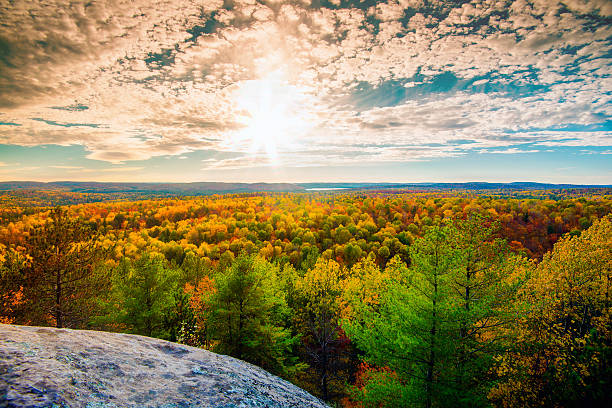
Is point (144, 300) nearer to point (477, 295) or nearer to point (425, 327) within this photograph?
point (425, 327)

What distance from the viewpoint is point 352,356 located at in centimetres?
3222

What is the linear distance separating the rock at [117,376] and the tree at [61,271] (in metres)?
11.3

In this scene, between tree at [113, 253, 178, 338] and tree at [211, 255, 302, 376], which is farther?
tree at [113, 253, 178, 338]

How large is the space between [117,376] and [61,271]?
49.8 feet

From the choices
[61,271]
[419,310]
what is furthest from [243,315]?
[61,271]

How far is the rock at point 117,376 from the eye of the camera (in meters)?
4.06

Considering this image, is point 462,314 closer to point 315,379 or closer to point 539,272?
point 539,272

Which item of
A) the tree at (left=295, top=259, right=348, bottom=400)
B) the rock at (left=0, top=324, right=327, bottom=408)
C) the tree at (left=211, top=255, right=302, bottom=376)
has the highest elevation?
the rock at (left=0, top=324, right=327, bottom=408)

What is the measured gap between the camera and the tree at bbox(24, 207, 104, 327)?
47.4 ft

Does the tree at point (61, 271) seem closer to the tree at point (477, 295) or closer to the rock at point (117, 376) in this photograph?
Answer: the rock at point (117, 376)

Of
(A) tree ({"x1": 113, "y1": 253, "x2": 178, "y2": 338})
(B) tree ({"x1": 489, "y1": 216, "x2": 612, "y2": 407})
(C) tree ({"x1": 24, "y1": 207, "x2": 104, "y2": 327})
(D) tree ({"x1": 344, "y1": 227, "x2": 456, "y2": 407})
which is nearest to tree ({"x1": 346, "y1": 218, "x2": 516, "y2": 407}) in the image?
(D) tree ({"x1": 344, "y1": 227, "x2": 456, "y2": 407})

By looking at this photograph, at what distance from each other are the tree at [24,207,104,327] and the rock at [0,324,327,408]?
11.3 meters

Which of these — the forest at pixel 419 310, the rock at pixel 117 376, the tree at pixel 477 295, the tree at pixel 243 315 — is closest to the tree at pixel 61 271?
the forest at pixel 419 310

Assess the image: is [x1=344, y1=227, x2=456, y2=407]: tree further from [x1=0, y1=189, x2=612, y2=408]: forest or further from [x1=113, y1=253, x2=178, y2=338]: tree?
[x1=113, y1=253, x2=178, y2=338]: tree
